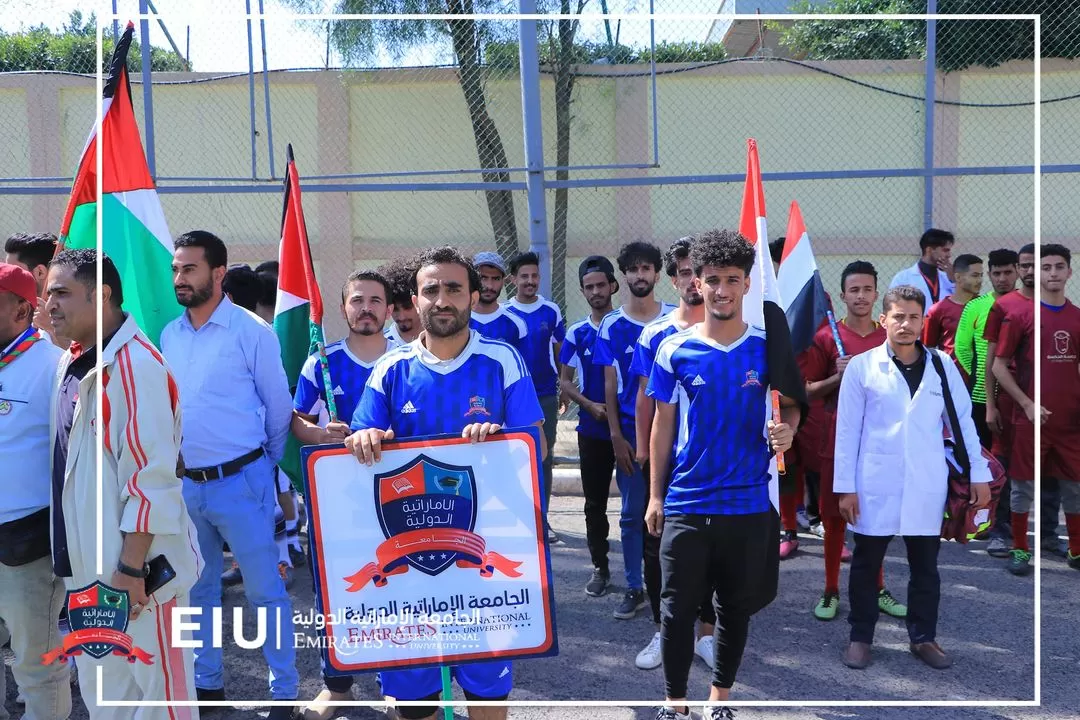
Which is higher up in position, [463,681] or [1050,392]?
[1050,392]

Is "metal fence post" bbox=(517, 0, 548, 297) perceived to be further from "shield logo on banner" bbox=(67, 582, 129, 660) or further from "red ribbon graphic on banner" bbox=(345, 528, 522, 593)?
"shield logo on banner" bbox=(67, 582, 129, 660)

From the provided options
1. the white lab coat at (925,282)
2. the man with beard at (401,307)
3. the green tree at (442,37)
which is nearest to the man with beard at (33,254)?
the man with beard at (401,307)

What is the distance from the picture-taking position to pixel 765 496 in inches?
165

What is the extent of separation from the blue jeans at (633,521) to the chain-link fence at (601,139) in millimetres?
5316

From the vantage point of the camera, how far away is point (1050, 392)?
21.4 feet

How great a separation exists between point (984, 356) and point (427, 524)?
5226 mm

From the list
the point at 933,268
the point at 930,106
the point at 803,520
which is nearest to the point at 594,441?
the point at 803,520

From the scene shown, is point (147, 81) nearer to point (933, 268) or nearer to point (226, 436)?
point (226, 436)

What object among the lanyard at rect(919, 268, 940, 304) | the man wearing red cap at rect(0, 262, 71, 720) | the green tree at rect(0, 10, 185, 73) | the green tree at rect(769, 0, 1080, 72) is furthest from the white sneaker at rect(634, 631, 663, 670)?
the green tree at rect(0, 10, 185, 73)

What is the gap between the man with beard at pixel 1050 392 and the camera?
6.45 metres

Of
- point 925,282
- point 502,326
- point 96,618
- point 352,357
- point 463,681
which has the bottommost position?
point 463,681

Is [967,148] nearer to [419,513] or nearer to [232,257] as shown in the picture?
[232,257]

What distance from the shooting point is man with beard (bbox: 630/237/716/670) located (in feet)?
15.9

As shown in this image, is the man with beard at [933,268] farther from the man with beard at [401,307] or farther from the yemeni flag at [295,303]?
the yemeni flag at [295,303]
